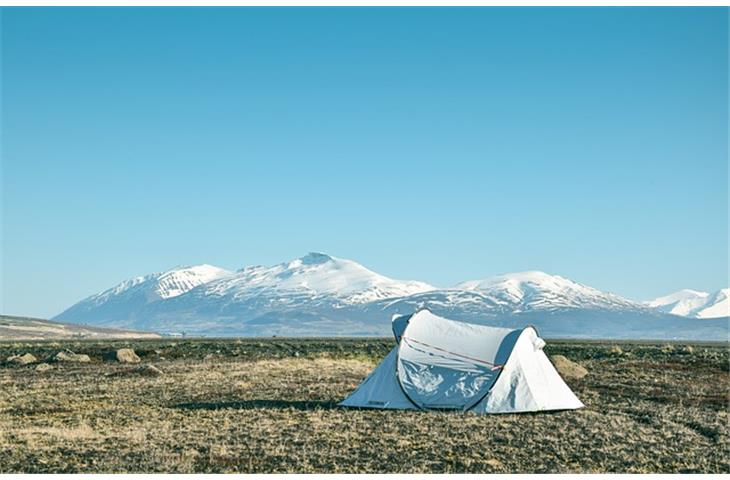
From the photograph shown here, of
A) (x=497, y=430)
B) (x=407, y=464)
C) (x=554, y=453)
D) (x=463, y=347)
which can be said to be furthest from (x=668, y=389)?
(x=407, y=464)

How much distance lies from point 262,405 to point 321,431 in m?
6.09

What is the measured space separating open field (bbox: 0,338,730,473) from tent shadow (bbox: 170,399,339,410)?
4 cm

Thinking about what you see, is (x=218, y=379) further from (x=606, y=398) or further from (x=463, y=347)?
(x=606, y=398)

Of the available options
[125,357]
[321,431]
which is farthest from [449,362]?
[125,357]

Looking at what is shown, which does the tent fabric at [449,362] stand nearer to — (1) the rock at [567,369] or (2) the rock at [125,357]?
(1) the rock at [567,369]

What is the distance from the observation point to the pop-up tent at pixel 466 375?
25.6m

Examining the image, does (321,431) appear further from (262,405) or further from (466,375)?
(262,405)

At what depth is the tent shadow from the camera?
27094 mm

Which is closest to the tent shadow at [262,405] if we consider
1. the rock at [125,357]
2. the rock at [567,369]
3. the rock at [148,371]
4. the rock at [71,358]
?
the rock at [148,371]

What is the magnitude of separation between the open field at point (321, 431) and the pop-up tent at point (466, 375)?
767 mm

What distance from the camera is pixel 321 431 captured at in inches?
868

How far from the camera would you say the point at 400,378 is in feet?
88.2

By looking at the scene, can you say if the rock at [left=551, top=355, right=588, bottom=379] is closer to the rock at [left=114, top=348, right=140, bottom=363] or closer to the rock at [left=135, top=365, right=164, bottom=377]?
the rock at [left=135, top=365, right=164, bottom=377]

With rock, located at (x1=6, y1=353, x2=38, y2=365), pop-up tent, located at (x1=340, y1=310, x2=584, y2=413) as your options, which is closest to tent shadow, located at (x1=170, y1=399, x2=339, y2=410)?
pop-up tent, located at (x1=340, y1=310, x2=584, y2=413)
